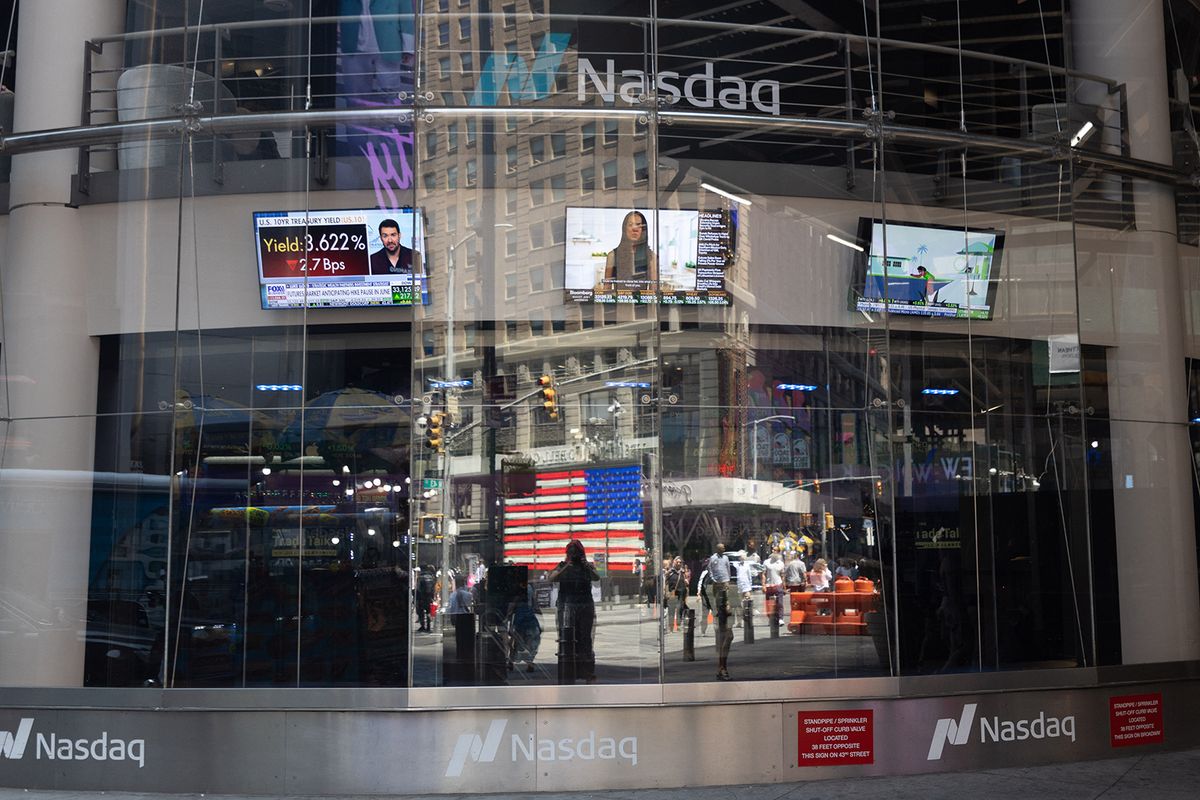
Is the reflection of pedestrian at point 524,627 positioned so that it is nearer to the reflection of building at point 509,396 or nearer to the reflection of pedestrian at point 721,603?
the reflection of building at point 509,396

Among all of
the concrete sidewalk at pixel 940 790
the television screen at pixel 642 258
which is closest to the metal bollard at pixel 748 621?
the concrete sidewalk at pixel 940 790

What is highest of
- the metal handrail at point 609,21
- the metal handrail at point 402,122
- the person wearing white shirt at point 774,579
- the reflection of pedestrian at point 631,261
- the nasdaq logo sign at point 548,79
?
the metal handrail at point 609,21

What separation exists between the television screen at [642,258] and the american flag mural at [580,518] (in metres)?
1.61

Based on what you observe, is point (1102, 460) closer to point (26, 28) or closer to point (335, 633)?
point (335, 633)

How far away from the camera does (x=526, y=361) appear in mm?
10047

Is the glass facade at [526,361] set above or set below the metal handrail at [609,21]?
below

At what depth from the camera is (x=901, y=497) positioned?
34.9ft

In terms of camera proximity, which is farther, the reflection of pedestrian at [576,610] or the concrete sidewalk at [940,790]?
the reflection of pedestrian at [576,610]

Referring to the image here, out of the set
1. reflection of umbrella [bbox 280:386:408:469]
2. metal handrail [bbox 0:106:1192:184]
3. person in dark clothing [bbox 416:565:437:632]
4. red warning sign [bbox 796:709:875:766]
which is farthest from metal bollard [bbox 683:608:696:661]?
metal handrail [bbox 0:106:1192:184]

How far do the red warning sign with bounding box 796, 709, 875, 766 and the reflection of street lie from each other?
38 cm

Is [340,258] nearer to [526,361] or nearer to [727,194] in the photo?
[526,361]

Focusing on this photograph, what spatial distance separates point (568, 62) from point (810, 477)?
14.6 ft

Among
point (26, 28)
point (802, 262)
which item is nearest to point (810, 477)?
point (802, 262)

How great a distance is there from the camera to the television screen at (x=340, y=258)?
10.1 m
